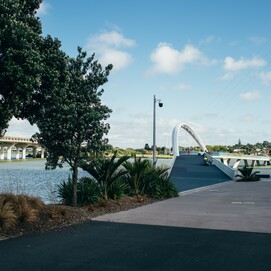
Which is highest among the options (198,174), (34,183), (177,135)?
(177,135)

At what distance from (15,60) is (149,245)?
526cm

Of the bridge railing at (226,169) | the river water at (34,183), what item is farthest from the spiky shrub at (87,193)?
the bridge railing at (226,169)

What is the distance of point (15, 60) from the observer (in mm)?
8438

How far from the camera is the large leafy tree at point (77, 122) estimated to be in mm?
11984

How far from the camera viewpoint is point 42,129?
12.2 metres

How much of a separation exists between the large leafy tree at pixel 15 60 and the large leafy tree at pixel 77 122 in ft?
8.09

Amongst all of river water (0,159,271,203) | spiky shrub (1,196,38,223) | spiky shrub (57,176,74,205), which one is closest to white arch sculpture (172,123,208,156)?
river water (0,159,271,203)

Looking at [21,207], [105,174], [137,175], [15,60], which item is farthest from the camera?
[137,175]

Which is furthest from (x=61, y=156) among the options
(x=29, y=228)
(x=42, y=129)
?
(x=29, y=228)

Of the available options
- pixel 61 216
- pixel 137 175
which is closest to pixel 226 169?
→ pixel 137 175

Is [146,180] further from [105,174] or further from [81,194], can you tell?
[81,194]

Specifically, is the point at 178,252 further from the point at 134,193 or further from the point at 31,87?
the point at 134,193

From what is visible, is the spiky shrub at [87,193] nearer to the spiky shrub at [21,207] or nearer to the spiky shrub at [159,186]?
the spiky shrub at [21,207]

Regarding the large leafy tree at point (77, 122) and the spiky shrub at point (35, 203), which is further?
the large leafy tree at point (77, 122)
